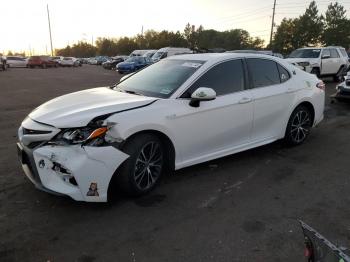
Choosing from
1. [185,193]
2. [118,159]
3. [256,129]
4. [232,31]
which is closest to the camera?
[118,159]

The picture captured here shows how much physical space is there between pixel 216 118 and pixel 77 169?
2.05 m

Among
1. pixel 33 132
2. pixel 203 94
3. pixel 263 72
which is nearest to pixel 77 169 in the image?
pixel 33 132

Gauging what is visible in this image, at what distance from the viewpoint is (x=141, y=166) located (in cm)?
440

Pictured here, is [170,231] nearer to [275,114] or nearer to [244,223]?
[244,223]

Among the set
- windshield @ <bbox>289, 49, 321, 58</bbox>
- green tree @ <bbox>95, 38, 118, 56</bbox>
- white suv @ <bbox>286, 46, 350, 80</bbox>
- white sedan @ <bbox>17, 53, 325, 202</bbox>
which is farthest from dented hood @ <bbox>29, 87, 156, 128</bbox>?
green tree @ <bbox>95, 38, 118, 56</bbox>

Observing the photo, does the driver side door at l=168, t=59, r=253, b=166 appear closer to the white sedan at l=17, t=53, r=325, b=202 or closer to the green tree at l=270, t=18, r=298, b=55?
the white sedan at l=17, t=53, r=325, b=202

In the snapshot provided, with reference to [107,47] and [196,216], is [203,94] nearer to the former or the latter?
[196,216]

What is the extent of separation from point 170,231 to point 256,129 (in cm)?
256

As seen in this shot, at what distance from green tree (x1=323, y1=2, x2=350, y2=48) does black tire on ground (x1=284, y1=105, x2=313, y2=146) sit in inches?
2503

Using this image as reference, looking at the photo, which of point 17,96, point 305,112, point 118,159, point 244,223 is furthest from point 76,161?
point 17,96

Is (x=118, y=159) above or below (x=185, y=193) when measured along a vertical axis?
above

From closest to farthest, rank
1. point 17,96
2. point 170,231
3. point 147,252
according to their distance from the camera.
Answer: point 147,252 → point 170,231 → point 17,96

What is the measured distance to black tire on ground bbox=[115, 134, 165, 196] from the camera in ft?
13.8

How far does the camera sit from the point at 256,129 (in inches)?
225
